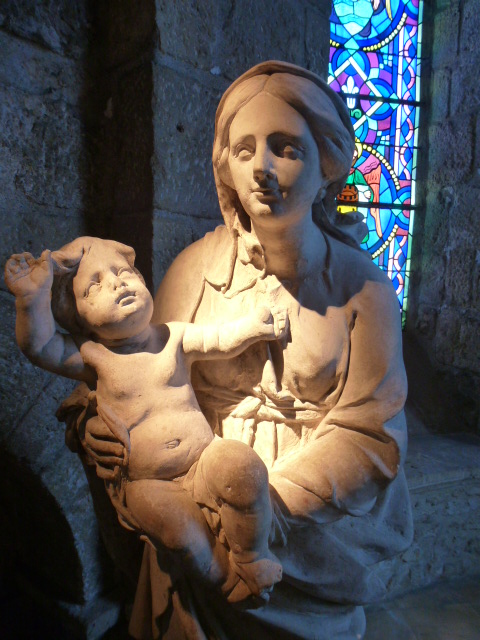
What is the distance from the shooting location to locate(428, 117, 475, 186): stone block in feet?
9.04

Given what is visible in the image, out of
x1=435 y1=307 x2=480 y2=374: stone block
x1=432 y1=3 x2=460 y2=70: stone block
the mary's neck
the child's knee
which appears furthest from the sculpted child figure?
x1=432 y1=3 x2=460 y2=70: stone block

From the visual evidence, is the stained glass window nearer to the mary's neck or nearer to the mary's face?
the mary's neck

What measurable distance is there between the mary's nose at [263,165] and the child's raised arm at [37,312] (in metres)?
0.45

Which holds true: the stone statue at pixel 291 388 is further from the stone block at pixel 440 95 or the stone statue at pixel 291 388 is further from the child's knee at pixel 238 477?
the stone block at pixel 440 95

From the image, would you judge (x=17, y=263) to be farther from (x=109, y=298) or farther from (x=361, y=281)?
(x=361, y=281)

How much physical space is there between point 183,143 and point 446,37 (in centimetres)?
184

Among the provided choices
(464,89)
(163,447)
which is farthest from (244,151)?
(464,89)

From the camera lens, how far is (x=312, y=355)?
1.27m

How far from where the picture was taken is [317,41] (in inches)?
85.0

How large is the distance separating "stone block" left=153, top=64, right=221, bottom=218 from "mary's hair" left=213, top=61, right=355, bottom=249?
592 mm

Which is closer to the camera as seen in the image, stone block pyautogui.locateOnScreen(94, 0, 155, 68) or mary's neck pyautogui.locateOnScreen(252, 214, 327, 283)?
mary's neck pyautogui.locateOnScreen(252, 214, 327, 283)

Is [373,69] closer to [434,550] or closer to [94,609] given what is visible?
[434,550]

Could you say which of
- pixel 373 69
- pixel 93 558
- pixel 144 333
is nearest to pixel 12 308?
pixel 144 333

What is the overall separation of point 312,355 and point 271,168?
427mm
